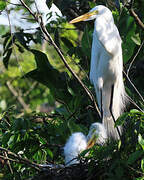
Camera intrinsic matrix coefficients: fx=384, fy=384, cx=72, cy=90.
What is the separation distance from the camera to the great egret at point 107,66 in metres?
2.45

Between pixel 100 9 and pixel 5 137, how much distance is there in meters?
1.03

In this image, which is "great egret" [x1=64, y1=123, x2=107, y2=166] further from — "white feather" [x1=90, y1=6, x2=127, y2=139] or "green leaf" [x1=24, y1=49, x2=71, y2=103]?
"green leaf" [x1=24, y1=49, x2=71, y2=103]

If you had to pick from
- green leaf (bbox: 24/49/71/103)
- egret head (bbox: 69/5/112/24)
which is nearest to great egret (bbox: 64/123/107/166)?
green leaf (bbox: 24/49/71/103)

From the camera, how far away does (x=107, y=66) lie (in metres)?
2.56

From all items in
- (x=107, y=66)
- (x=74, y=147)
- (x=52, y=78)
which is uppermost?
(x=107, y=66)

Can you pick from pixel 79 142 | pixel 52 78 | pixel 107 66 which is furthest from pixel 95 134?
pixel 52 78

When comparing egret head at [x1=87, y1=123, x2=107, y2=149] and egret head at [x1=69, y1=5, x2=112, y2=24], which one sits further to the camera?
egret head at [x1=69, y1=5, x2=112, y2=24]

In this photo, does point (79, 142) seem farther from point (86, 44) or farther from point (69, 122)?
point (86, 44)

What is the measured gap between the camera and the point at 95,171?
194cm

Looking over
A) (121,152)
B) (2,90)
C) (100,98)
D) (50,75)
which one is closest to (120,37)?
(100,98)

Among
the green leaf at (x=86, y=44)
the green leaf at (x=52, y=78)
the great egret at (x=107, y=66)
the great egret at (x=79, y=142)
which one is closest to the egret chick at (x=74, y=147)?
the great egret at (x=79, y=142)

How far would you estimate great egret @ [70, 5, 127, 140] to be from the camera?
2.45 metres

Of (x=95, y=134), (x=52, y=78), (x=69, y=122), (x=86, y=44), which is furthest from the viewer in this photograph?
(x=52, y=78)

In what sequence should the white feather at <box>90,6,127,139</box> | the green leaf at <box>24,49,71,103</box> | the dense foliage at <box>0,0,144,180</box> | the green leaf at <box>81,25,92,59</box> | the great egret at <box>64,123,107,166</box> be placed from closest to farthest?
the dense foliage at <box>0,0,144,180</box> → the great egret at <box>64,123,107,166</box> → the white feather at <box>90,6,127,139</box> → the green leaf at <box>81,25,92,59</box> → the green leaf at <box>24,49,71,103</box>
